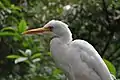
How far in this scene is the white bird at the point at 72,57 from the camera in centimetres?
196

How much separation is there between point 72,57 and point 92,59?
10 cm

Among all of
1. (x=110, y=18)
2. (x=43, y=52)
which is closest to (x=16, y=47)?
(x=43, y=52)

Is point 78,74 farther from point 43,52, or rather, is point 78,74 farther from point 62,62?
point 43,52

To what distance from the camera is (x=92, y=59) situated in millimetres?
2000

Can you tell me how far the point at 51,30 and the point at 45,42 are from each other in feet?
4.12

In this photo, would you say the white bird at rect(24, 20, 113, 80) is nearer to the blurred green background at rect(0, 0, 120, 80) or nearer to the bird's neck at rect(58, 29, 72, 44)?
the bird's neck at rect(58, 29, 72, 44)

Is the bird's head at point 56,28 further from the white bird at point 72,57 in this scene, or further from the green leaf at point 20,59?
the green leaf at point 20,59

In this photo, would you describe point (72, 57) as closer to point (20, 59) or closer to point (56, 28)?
point (56, 28)

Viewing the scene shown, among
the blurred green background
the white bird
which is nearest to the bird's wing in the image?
the white bird

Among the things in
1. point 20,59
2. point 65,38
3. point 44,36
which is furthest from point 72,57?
point 44,36

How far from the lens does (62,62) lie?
1.95 m

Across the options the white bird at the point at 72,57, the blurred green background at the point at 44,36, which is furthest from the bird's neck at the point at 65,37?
the blurred green background at the point at 44,36

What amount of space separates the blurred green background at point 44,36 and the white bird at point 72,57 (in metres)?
0.61

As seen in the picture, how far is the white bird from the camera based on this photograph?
77.2 inches
